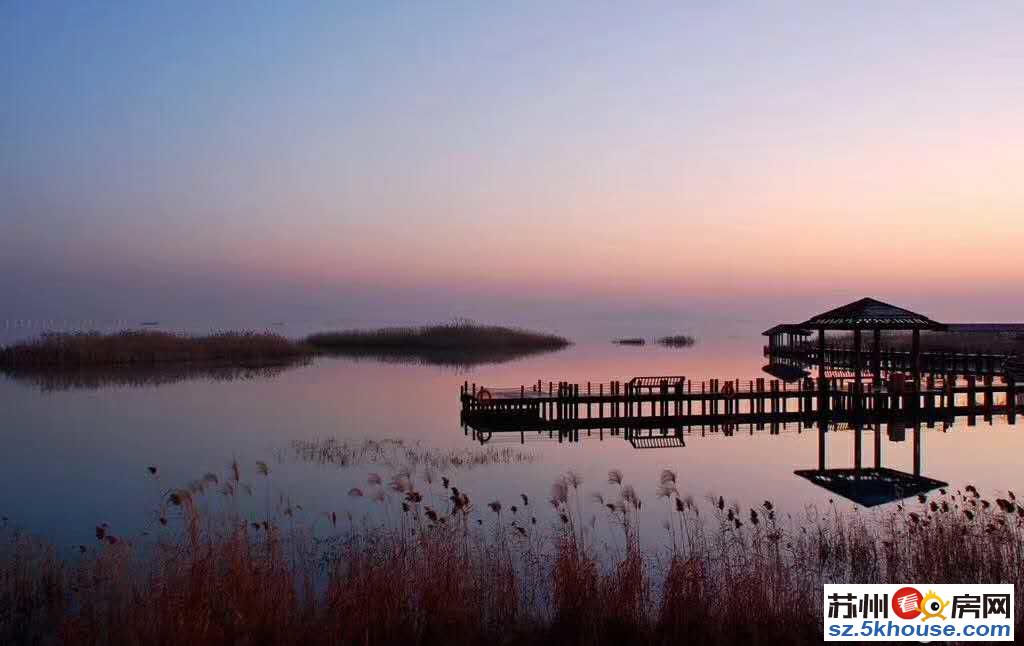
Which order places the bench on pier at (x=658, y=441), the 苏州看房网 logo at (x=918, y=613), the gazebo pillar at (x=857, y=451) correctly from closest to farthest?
the 苏州看房网 logo at (x=918, y=613), the gazebo pillar at (x=857, y=451), the bench on pier at (x=658, y=441)

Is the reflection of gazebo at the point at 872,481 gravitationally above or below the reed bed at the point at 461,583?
below

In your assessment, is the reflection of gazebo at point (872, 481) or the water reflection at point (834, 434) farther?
the water reflection at point (834, 434)

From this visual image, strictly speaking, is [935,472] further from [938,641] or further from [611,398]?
[938,641]

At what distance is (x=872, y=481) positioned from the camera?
1916 centimetres

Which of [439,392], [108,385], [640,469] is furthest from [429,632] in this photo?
[108,385]

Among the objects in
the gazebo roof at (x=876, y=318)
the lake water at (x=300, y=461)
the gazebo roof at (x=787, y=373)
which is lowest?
the lake water at (x=300, y=461)

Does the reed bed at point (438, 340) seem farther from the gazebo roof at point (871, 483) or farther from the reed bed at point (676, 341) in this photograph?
the gazebo roof at point (871, 483)

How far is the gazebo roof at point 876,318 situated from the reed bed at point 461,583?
16.6 meters

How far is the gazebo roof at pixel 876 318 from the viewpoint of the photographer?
28.9m

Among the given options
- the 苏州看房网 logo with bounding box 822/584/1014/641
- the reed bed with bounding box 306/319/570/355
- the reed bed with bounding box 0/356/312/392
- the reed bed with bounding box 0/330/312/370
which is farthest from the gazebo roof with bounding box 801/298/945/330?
the reed bed with bounding box 306/319/570/355

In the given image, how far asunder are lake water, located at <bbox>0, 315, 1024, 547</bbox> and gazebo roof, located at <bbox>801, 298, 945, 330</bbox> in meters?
3.69

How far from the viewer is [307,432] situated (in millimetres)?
28922

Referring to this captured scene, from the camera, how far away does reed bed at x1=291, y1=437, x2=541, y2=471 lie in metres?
22.5

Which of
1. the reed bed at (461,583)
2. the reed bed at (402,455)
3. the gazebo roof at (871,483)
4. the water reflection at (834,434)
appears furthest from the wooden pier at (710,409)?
the reed bed at (461,583)
